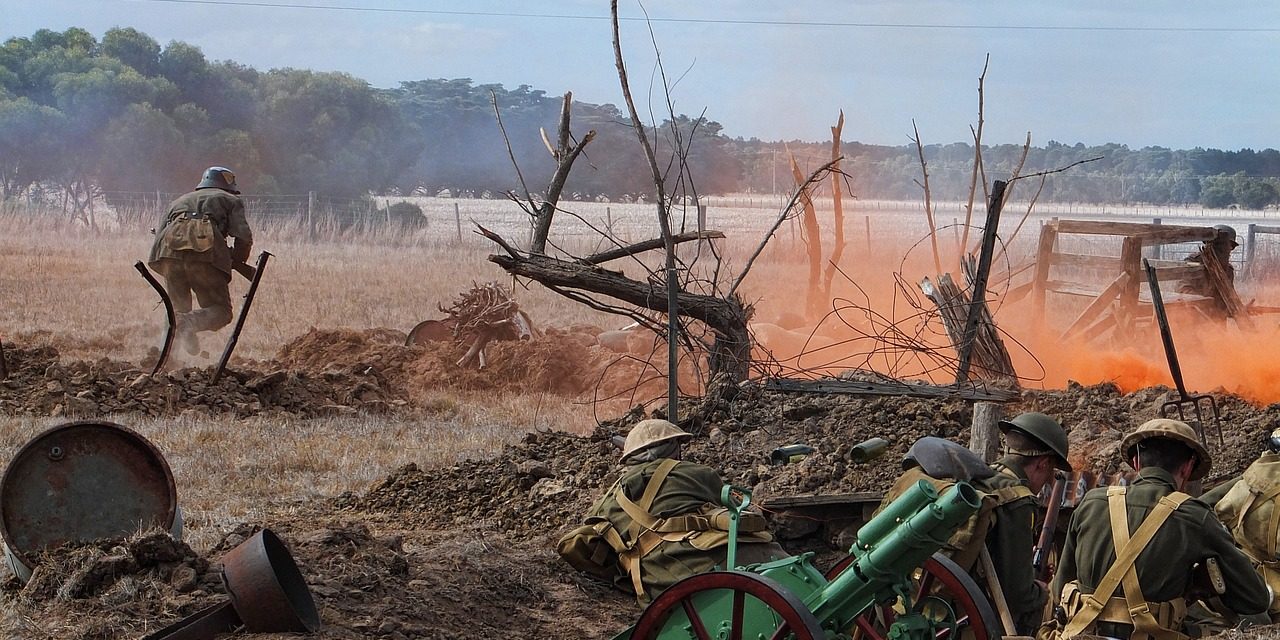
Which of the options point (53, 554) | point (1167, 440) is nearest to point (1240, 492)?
point (1167, 440)

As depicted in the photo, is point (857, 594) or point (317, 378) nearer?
point (857, 594)

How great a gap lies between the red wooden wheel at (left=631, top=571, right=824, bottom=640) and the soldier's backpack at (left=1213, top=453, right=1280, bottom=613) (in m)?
2.69

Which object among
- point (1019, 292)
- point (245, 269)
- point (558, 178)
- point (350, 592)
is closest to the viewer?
point (350, 592)

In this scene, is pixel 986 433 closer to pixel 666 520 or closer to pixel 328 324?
pixel 666 520

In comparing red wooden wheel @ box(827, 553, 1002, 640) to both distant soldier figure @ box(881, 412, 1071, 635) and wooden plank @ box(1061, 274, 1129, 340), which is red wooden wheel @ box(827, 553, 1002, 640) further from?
wooden plank @ box(1061, 274, 1129, 340)

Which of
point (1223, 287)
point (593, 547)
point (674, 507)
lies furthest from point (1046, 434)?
point (1223, 287)

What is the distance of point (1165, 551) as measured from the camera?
4.71m

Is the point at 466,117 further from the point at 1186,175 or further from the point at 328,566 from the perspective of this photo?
the point at 328,566

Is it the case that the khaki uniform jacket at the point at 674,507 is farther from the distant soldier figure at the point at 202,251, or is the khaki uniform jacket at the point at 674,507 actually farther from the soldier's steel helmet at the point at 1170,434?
the distant soldier figure at the point at 202,251

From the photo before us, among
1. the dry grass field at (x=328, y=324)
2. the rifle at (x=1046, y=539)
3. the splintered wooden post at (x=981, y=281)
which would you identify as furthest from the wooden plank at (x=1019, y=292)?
the rifle at (x=1046, y=539)

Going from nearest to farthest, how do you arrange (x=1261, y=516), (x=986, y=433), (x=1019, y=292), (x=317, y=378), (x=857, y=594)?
(x=857, y=594)
(x=1261, y=516)
(x=986, y=433)
(x=317, y=378)
(x=1019, y=292)

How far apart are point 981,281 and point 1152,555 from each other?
14.0ft

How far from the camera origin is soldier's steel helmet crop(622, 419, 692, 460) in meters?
5.84

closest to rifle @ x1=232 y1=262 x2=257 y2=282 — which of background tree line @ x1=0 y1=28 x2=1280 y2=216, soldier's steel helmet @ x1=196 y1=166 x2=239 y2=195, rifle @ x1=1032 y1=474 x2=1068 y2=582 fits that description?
soldier's steel helmet @ x1=196 y1=166 x2=239 y2=195
